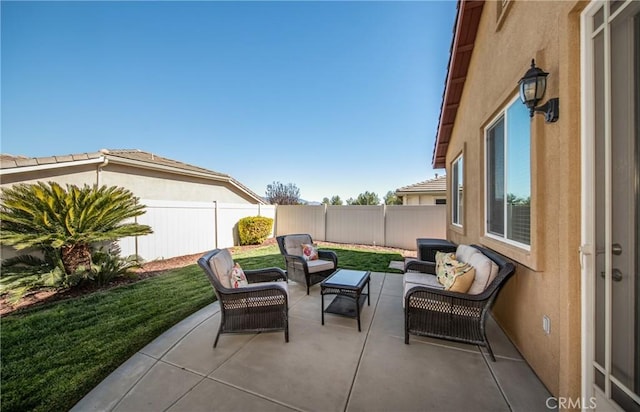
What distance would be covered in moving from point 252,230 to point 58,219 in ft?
20.8

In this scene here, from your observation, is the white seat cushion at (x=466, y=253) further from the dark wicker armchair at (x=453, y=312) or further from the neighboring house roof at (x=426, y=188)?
the neighboring house roof at (x=426, y=188)

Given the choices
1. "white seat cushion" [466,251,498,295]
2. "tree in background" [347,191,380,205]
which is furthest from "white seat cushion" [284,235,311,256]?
"tree in background" [347,191,380,205]

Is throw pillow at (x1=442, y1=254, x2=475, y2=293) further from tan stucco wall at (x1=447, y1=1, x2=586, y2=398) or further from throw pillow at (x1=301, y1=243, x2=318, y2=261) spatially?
throw pillow at (x1=301, y1=243, x2=318, y2=261)

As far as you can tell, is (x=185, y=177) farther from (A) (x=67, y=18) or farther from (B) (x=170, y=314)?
(B) (x=170, y=314)

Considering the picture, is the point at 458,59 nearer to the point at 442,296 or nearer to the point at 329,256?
the point at 442,296

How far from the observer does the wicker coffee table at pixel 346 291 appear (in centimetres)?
354

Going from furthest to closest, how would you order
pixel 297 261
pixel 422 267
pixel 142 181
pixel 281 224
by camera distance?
pixel 281 224
pixel 142 181
pixel 297 261
pixel 422 267

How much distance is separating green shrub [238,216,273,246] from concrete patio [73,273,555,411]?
281 inches

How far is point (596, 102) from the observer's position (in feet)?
5.44

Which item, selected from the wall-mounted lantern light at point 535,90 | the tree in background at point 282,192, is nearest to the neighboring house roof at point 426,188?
the tree in background at point 282,192

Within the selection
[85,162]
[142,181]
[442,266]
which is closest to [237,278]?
[442,266]

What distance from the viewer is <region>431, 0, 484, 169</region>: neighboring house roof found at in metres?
4.25

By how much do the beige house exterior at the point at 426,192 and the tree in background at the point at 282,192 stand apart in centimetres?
1149

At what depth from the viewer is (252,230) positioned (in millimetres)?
10547
